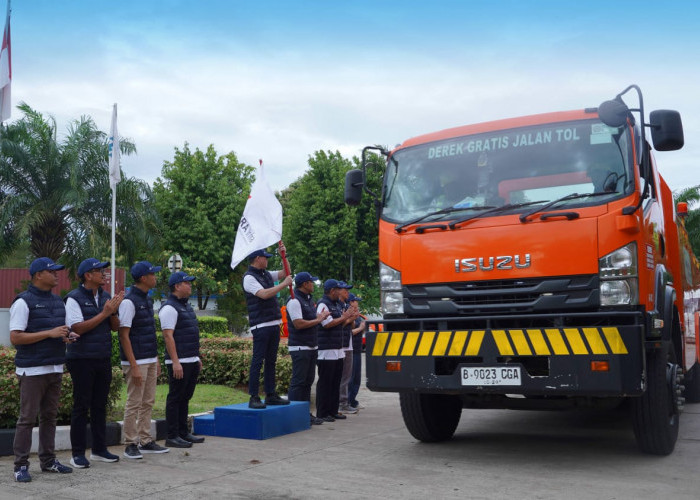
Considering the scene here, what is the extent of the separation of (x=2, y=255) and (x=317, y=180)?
15747 millimetres

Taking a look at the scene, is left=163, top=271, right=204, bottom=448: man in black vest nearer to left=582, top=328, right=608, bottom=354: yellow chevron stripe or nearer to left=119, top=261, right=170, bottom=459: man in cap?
left=119, top=261, right=170, bottom=459: man in cap

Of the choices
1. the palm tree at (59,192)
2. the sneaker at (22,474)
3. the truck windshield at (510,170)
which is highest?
the palm tree at (59,192)

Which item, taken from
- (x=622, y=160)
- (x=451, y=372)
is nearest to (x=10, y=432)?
(x=451, y=372)

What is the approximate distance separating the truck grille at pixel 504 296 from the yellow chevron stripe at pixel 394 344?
0.22m

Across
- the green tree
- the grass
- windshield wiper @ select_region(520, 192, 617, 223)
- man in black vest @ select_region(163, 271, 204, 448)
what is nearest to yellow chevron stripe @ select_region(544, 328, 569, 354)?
windshield wiper @ select_region(520, 192, 617, 223)

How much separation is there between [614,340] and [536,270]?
800 millimetres

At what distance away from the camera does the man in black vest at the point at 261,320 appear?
7.99 metres

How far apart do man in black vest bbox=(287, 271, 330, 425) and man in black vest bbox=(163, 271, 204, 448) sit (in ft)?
5.35

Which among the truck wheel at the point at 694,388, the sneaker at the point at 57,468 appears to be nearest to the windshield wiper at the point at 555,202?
the sneaker at the point at 57,468

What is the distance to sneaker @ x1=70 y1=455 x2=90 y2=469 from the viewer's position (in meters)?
6.25

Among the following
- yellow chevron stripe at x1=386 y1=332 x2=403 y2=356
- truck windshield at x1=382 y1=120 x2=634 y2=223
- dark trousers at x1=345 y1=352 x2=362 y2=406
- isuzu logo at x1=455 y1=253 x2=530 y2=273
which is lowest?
dark trousers at x1=345 y1=352 x2=362 y2=406

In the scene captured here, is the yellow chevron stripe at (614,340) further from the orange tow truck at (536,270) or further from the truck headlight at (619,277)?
the truck headlight at (619,277)

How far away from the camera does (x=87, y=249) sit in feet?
73.5

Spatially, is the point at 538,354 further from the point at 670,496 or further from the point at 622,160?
the point at 622,160
